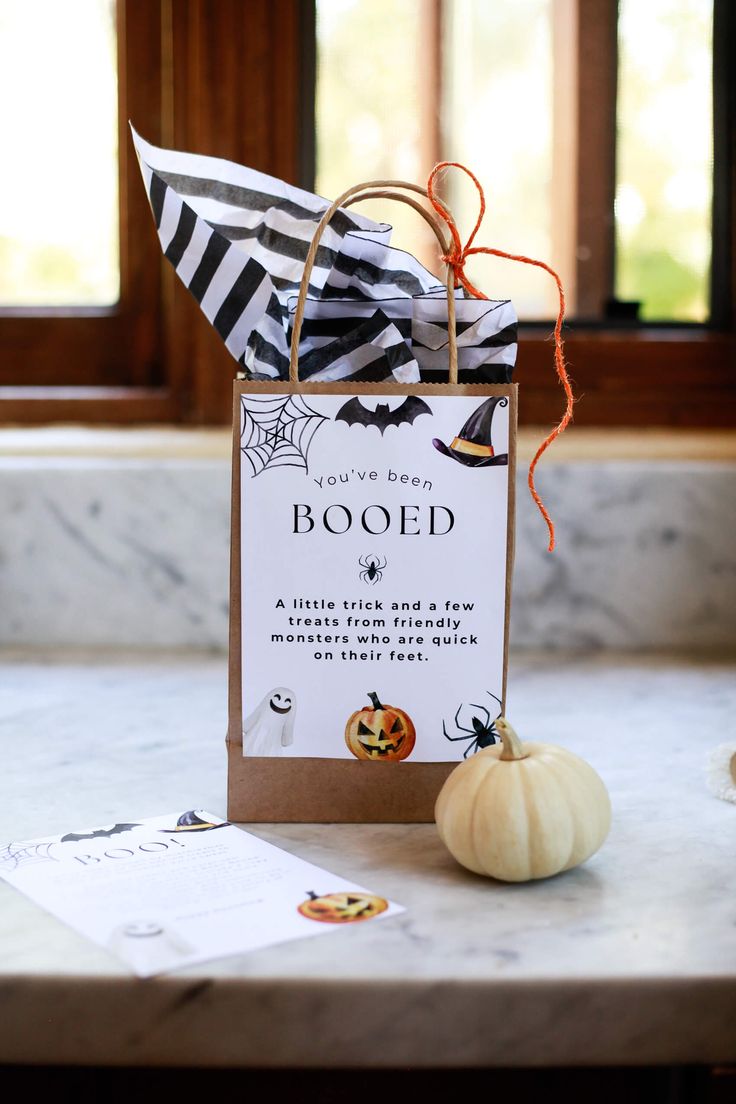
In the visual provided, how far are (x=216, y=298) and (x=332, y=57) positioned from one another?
692 millimetres

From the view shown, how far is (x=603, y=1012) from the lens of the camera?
483 millimetres

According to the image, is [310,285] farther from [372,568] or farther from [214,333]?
[214,333]

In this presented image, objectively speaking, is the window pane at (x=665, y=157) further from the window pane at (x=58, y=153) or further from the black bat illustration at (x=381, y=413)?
the black bat illustration at (x=381, y=413)

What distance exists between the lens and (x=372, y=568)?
659 millimetres

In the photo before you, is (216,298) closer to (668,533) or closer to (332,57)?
(668,533)

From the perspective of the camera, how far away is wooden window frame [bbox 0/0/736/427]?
1200 millimetres

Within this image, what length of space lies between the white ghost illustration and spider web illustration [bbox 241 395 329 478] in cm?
13

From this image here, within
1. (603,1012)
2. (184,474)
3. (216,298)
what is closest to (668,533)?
(184,474)

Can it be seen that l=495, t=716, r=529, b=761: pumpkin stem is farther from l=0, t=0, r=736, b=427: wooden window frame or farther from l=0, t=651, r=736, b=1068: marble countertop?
l=0, t=0, r=736, b=427: wooden window frame

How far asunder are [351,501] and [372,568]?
39 mm

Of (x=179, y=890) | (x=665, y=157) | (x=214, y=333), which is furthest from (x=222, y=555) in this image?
(x=665, y=157)

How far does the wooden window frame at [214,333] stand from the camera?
1.20 metres

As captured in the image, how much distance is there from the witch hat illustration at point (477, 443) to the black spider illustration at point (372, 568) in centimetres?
7

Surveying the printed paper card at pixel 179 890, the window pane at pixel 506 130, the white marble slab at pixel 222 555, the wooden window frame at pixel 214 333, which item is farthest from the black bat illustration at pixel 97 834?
the window pane at pixel 506 130
